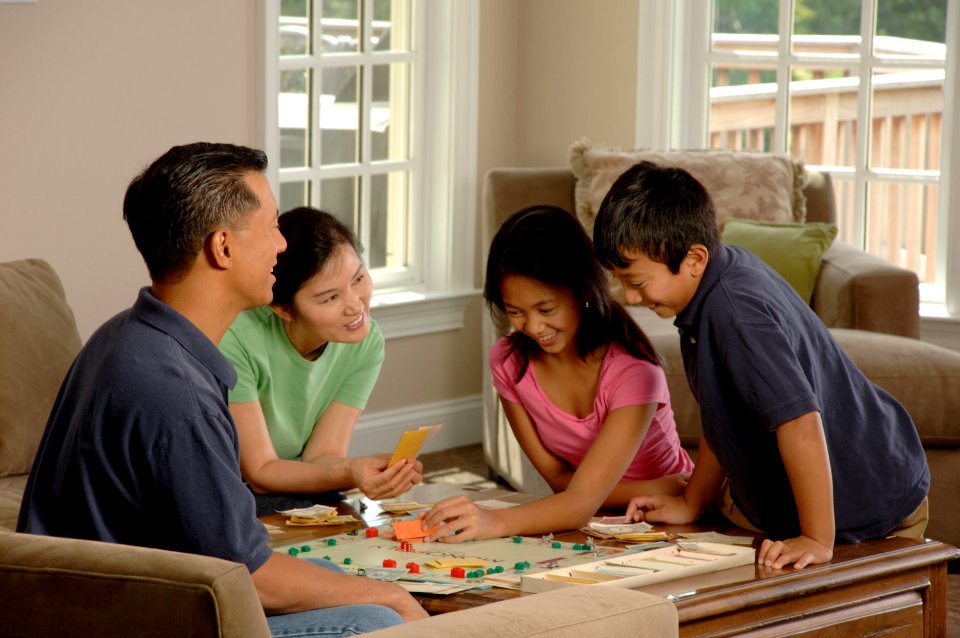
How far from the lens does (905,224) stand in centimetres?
479

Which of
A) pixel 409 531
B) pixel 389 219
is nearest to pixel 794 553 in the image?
pixel 409 531

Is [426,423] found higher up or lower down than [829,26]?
lower down

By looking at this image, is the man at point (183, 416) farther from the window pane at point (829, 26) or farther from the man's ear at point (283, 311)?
the window pane at point (829, 26)

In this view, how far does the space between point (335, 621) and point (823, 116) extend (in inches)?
146

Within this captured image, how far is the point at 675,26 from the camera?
16.3 ft

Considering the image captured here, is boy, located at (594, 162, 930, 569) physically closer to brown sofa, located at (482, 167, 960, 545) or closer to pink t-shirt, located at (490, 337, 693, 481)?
pink t-shirt, located at (490, 337, 693, 481)

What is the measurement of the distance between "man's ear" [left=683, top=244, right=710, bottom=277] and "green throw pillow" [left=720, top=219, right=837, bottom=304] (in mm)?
1967

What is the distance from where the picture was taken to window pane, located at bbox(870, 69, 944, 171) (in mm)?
4691

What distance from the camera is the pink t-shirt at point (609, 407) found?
2387 millimetres

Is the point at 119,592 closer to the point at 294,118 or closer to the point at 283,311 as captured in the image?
the point at 283,311

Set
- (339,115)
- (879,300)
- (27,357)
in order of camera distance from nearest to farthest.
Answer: (27,357)
(879,300)
(339,115)

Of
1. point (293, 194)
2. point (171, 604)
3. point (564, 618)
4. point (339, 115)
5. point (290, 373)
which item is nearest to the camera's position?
point (171, 604)

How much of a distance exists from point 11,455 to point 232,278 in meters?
1.32

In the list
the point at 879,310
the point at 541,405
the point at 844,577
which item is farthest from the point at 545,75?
the point at 844,577
